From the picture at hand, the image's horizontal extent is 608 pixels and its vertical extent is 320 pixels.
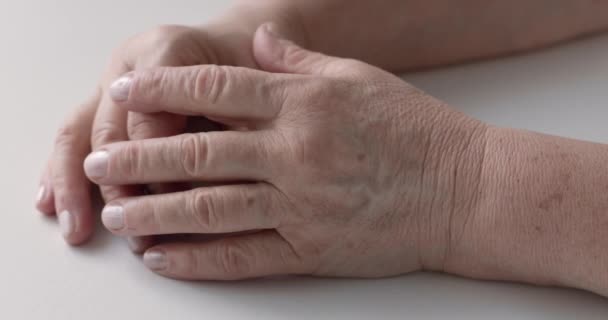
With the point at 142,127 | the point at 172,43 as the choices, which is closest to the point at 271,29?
the point at 172,43

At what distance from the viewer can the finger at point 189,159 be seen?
0.86 meters

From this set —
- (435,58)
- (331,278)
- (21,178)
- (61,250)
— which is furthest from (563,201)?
(21,178)

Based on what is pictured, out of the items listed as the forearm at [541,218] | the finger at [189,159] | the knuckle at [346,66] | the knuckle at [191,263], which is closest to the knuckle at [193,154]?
the finger at [189,159]

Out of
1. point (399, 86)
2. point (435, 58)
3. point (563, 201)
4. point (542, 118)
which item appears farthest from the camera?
point (435, 58)

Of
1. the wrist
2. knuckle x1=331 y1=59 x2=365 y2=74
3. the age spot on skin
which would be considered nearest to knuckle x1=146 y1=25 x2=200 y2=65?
knuckle x1=331 y1=59 x2=365 y2=74

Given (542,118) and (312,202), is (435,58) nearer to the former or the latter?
(542,118)

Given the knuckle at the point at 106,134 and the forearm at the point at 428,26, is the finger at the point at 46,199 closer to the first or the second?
the knuckle at the point at 106,134

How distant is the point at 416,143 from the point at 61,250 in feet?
1.63

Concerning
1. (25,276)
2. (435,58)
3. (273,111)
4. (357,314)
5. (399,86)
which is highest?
(435,58)

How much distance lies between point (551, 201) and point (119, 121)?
594 millimetres

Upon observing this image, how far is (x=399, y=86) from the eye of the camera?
0.96 meters

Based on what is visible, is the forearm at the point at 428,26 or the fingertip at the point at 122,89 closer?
the fingertip at the point at 122,89

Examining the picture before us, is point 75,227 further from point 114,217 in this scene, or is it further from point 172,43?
point 172,43

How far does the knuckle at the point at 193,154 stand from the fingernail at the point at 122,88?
109 millimetres
